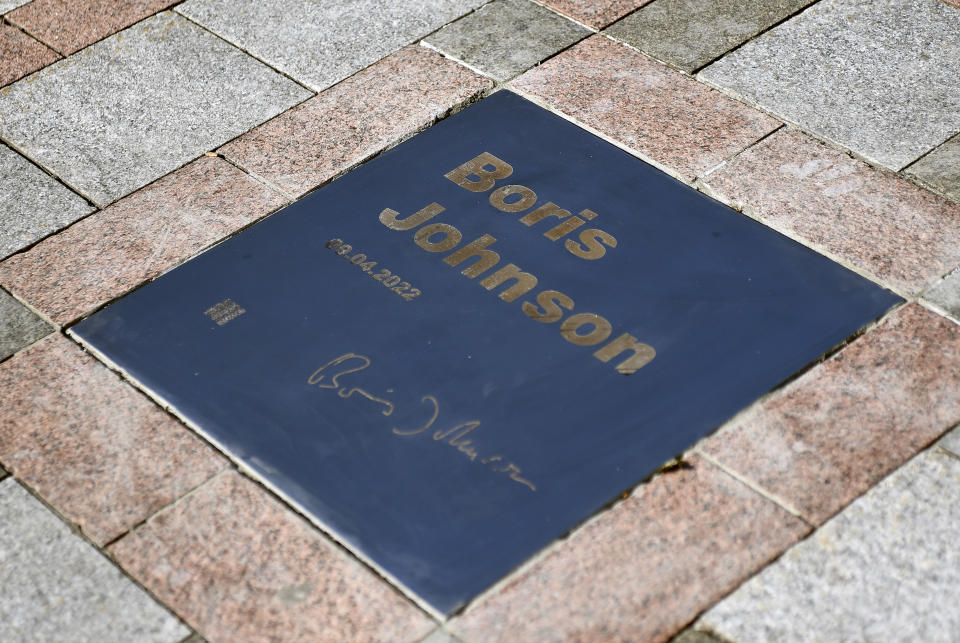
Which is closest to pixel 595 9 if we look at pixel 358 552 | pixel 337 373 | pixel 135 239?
pixel 135 239

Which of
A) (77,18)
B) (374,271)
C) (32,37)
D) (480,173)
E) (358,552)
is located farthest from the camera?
(77,18)

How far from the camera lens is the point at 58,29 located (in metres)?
6.31

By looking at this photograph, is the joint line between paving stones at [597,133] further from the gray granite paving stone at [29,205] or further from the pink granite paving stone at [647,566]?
the gray granite paving stone at [29,205]

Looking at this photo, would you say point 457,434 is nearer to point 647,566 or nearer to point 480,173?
point 647,566

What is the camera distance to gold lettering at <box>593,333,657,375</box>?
434 cm

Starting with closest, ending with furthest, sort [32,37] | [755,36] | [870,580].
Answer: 1. [870,580]
2. [755,36]
3. [32,37]

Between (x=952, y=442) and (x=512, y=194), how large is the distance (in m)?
2.11

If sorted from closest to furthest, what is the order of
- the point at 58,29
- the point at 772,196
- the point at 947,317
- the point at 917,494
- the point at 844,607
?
1. the point at 844,607
2. the point at 917,494
3. the point at 947,317
4. the point at 772,196
5. the point at 58,29

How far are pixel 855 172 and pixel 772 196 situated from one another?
0.45 meters

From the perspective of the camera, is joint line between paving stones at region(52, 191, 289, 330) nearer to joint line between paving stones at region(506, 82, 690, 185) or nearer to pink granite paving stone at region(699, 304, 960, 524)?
joint line between paving stones at region(506, 82, 690, 185)

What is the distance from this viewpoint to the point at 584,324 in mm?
4516

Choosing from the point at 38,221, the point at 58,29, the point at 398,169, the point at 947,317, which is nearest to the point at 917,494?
the point at 947,317

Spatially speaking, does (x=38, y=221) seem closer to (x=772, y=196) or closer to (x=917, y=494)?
(x=772, y=196)

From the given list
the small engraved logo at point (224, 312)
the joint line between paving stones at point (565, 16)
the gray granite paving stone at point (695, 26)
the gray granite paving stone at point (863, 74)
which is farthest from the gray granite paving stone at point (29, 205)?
the gray granite paving stone at point (863, 74)
